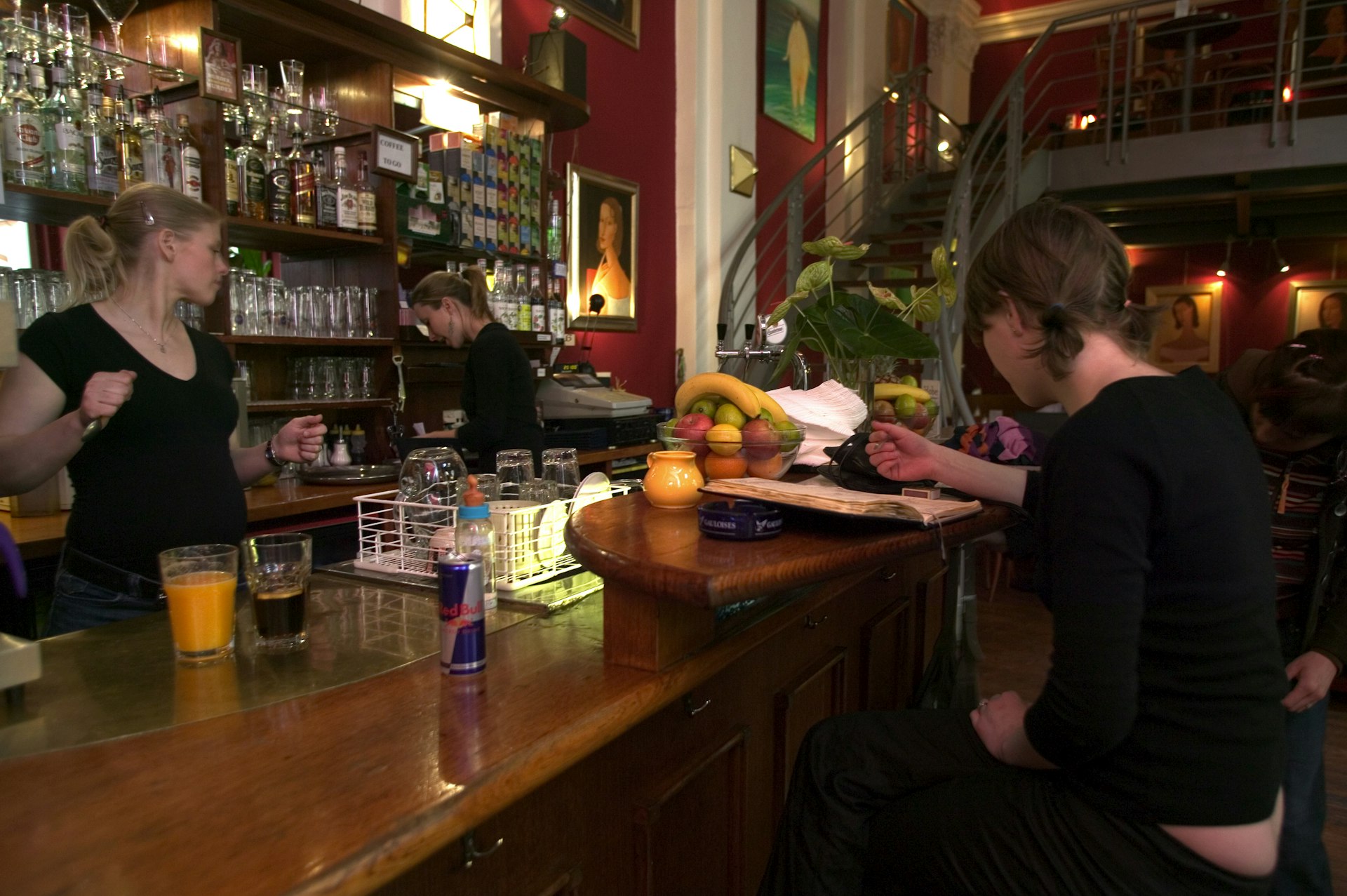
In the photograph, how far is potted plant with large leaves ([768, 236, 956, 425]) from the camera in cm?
205

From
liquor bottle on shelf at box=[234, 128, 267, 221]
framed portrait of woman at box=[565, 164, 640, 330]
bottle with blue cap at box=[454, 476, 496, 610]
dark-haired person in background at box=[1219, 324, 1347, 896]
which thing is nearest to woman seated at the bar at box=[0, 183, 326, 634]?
bottle with blue cap at box=[454, 476, 496, 610]

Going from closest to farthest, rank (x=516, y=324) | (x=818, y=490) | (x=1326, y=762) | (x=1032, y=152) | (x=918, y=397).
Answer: (x=818, y=490) < (x=918, y=397) < (x=1326, y=762) < (x=516, y=324) < (x=1032, y=152)

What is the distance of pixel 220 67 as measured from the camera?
113 inches

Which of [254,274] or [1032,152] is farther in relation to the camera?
[1032,152]

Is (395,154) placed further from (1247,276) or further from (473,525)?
(1247,276)

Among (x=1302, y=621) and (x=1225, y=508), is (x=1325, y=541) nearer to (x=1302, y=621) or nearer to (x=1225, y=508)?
(x=1302, y=621)

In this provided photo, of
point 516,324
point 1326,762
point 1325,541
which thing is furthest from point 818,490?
point 516,324

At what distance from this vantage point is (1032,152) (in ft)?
22.5

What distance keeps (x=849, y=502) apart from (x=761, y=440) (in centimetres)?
39

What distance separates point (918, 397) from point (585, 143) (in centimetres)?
340

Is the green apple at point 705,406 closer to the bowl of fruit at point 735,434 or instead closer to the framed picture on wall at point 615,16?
the bowl of fruit at point 735,434

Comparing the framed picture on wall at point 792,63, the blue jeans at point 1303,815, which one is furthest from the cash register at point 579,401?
the framed picture on wall at point 792,63

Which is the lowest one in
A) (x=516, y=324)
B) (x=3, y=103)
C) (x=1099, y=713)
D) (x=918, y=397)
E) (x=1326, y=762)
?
(x=1326, y=762)

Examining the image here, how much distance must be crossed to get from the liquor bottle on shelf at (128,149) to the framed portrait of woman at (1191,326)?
31.5 feet
